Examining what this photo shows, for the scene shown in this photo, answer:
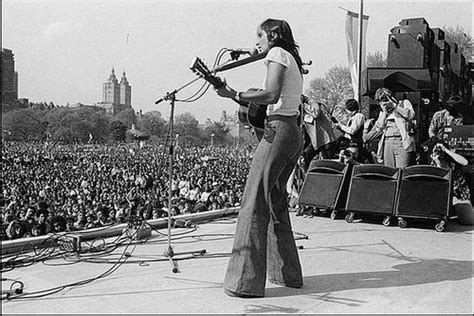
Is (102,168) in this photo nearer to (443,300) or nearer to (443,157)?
(443,157)

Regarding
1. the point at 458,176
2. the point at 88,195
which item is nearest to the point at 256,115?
the point at 458,176

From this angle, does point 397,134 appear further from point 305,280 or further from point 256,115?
point 256,115

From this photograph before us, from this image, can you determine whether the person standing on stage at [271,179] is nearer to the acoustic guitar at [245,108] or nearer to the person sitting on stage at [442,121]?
the acoustic guitar at [245,108]

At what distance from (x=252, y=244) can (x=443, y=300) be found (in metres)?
1.42

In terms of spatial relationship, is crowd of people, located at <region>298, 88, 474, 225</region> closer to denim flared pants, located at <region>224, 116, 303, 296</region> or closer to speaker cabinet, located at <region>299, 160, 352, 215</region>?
speaker cabinet, located at <region>299, 160, 352, 215</region>

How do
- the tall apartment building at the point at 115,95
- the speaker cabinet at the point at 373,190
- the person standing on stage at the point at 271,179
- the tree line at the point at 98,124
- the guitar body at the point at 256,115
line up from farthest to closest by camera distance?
the tall apartment building at the point at 115,95, the tree line at the point at 98,124, the speaker cabinet at the point at 373,190, the guitar body at the point at 256,115, the person standing on stage at the point at 271,179

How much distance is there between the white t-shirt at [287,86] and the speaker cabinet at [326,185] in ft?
11.8

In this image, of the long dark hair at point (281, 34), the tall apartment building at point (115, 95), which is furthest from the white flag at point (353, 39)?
the tall apartment building at point (115, 95)

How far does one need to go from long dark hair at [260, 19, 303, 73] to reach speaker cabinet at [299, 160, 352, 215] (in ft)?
12.1

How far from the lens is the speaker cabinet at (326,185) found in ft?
24.2

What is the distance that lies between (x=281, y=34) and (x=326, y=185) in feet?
13.0

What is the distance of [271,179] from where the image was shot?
12.6 feet

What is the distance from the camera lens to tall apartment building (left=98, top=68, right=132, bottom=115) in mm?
146375

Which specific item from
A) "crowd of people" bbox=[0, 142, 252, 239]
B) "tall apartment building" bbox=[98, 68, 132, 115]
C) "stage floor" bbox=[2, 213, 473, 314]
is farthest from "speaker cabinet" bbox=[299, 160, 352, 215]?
"tall apartment building" bbox=[98, 68, 132, 115]
